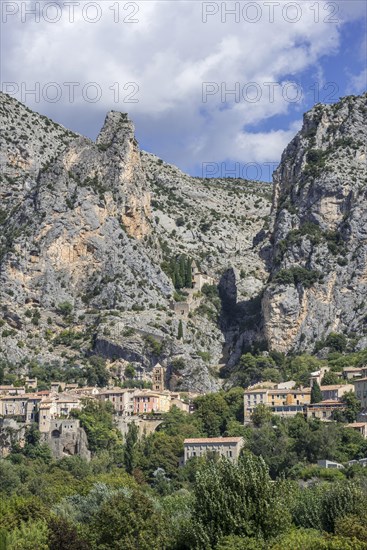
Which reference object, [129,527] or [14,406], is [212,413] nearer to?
[14,406]

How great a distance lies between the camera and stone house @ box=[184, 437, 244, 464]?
107 meters

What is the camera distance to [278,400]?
401 ft

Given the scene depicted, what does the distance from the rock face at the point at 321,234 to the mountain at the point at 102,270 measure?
33.9ft

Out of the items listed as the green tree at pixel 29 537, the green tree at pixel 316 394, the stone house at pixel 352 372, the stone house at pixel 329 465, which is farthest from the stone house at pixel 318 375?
the green tree at pixel 29 537

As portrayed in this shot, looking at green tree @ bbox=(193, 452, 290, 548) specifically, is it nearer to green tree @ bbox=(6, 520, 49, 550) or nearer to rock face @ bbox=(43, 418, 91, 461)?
green tree @ bbox=(6, 520, 49, 550)

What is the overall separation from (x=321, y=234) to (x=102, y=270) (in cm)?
3014

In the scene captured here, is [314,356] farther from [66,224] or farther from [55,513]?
[55,513]

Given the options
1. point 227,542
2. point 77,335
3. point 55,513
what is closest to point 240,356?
point 77,335

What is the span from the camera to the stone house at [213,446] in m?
107

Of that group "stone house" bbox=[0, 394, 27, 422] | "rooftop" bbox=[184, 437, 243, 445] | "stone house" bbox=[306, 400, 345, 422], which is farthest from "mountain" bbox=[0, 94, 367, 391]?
"rooftop" bbox=[184, 437, 243, 445]

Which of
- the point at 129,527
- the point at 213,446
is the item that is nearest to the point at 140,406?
the point at 213,446

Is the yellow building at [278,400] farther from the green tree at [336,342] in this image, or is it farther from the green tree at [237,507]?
the green tree at [237,507]

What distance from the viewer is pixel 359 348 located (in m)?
138

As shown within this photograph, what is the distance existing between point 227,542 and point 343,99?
397ft
